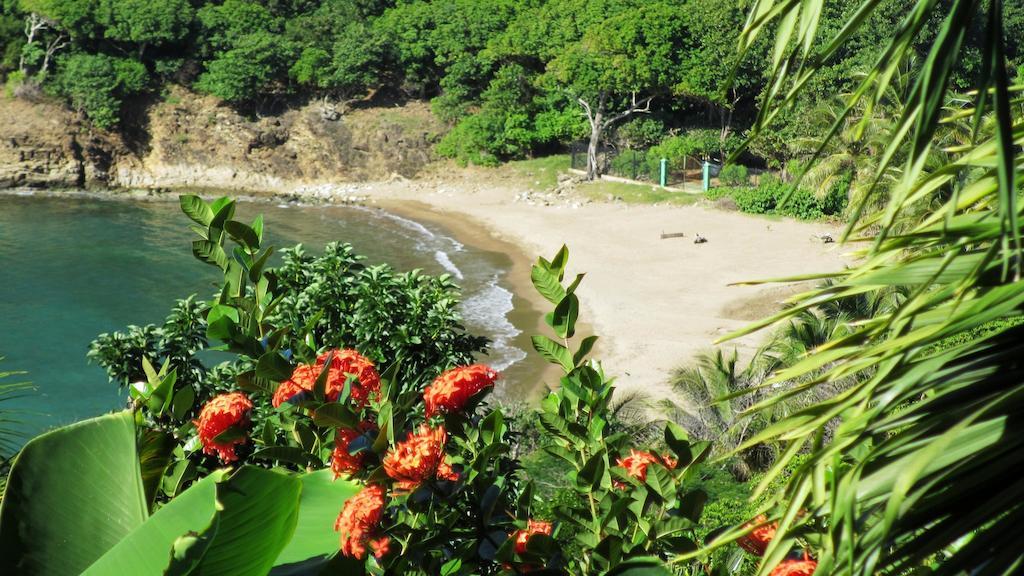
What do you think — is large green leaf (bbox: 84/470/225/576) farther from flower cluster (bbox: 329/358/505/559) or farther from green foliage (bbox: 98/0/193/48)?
green foliage (bbox: 98/0/193/48)

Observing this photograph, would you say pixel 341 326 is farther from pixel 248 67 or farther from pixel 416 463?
pixel 248 67

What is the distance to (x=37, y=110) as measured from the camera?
4706cm

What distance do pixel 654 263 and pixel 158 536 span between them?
91.2ft

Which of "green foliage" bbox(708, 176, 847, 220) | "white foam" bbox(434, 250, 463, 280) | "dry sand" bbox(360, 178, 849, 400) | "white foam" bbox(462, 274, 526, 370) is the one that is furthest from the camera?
"green foliage" bbox(708, 176, 847, 220)

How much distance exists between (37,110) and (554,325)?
167 ft

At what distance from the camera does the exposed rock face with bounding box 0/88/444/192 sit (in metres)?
46.6

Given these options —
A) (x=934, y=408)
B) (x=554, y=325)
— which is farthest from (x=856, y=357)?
(x=554, y=325)

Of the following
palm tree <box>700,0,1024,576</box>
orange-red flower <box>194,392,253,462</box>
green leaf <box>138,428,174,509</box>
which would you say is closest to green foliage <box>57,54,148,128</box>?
orange-red flower <box>194,392,253,462</box>

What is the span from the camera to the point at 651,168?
39.0 m

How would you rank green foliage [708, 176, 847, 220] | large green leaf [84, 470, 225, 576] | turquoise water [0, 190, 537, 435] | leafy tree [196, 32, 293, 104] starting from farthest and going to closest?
leafy tree [196, 32, 293, 104]
green foliage [708, 176, 847, 220]
turquoise water [0, 190, 537, 435]
large green leaf [84, 470, 225, 576]

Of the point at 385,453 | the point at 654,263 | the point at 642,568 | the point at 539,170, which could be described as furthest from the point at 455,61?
the point at 642,568

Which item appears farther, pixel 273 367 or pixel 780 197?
pixel 780 197

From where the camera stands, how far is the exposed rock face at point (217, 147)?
4656cm

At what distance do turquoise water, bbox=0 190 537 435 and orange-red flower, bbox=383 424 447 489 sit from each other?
17635 millimetres
